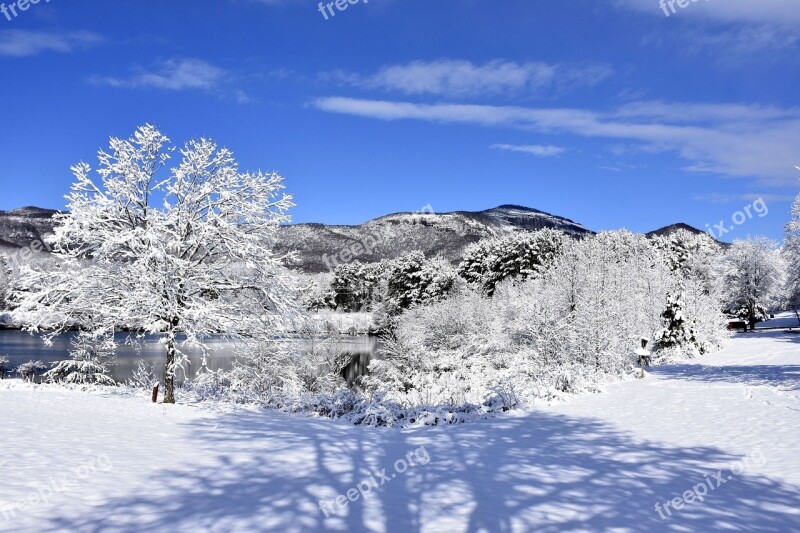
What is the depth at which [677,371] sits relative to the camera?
2491cm

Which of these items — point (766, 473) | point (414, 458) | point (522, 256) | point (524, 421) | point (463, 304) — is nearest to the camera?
point (766, 473)

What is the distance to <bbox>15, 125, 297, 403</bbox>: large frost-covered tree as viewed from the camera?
14.6 m

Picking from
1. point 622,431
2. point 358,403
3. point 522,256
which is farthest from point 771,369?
point 522,256

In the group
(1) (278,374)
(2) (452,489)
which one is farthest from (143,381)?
(2) (452,489)

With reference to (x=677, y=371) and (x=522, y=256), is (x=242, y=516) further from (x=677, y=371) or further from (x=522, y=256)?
(x=522, y=256)

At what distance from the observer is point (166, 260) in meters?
14.5

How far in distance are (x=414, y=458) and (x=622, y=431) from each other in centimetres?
551

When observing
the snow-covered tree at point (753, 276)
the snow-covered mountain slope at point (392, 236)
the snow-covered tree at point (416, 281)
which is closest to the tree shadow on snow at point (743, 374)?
the snow-covered tree at point (416, 281)

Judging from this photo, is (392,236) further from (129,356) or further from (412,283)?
(129,356)
